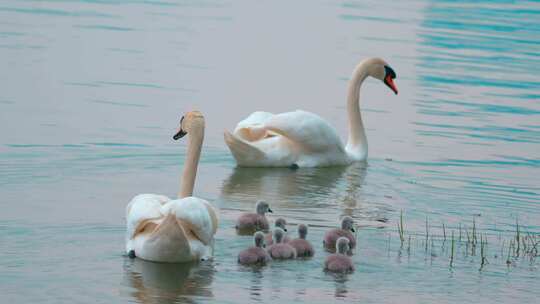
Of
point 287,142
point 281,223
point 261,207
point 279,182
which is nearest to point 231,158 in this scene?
point 287,142

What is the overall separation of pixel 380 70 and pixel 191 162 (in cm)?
648

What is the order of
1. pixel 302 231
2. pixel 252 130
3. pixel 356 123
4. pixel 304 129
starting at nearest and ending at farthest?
pixel 302 231 → pixel 304 129 → pixel 252 130 → pixel 356 123

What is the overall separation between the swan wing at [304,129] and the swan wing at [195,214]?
461 centimetres

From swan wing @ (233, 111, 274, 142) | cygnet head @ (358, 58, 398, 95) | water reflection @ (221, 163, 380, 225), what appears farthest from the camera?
cygnet head @ (358, 58, 398, 95)

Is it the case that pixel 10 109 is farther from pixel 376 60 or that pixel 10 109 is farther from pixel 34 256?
pixel 34 256

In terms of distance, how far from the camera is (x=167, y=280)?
9.61 meters

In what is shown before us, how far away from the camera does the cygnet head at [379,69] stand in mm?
16953

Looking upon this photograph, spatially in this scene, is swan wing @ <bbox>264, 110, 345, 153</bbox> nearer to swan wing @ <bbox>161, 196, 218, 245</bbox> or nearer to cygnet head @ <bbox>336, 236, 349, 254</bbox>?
cygnet head @ <bbox>336, 236, 349, 254</bbox>

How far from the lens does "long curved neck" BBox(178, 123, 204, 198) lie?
11016 millimetres

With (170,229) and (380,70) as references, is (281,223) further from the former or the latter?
(380,70)

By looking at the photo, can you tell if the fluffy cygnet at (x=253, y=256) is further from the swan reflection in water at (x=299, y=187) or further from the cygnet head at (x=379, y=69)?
the cygnet head at (x=379, y=69)

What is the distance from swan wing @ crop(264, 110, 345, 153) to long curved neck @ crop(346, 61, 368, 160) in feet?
2.71

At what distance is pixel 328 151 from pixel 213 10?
736 inches

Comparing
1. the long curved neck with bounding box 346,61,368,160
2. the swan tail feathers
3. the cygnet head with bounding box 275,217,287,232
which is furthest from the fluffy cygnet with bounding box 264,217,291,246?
the long curved neck with bounding box 346,61,368,160
